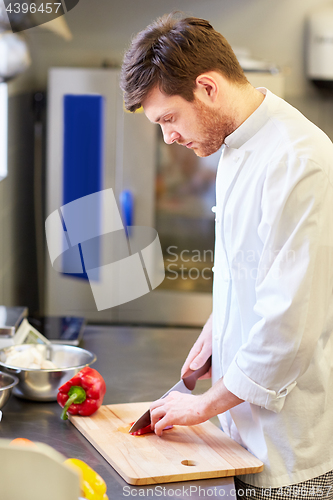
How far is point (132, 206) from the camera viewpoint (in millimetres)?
2891

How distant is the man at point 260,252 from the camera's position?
0.88 metres

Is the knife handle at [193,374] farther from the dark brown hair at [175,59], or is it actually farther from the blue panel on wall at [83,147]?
the blue panel on wall at [83,147]

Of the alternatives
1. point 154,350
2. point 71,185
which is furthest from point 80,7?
point 154,350

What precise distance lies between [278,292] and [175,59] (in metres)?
0.43

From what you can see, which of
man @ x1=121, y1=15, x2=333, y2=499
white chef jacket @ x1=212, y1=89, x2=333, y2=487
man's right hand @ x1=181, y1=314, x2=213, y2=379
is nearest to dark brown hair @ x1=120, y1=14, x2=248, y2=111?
man @ x1=121, y1=15, x2=333, y2=499

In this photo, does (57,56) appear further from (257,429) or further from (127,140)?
(257,429)

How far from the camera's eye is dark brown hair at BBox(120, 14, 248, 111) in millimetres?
950

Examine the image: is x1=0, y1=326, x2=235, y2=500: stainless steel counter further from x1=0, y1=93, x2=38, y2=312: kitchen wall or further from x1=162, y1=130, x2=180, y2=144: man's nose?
x1=0, y1=93, x2=38, y2=312: kitchen wall

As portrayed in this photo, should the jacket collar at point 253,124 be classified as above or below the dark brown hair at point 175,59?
below

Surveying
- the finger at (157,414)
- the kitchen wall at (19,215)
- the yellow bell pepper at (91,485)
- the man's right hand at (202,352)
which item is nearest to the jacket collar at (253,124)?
the man's right hand at (202,352)

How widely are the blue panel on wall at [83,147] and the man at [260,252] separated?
1.86 meters

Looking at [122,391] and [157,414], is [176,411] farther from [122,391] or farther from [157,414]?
[122,391]

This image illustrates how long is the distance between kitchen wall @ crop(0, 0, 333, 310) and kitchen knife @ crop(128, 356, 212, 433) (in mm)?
1981

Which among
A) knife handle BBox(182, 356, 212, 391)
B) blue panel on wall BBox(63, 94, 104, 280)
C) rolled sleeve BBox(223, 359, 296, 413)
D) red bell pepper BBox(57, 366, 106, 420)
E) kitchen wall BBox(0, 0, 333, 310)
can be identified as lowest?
red bell pepper BBox(57, 366, 106, 420)
